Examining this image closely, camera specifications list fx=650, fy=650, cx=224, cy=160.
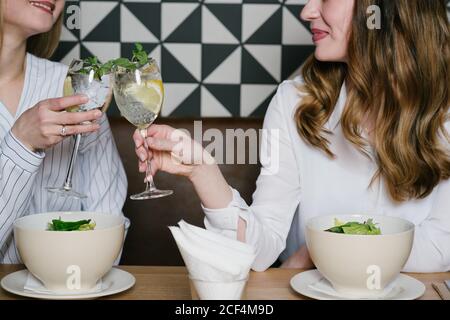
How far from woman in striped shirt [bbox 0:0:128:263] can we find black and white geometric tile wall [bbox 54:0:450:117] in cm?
40

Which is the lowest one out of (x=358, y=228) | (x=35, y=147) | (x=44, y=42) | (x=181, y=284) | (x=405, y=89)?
(x=181, y=284)

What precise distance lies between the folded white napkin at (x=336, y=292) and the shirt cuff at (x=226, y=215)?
0.23m

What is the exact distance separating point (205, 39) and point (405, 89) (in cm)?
91

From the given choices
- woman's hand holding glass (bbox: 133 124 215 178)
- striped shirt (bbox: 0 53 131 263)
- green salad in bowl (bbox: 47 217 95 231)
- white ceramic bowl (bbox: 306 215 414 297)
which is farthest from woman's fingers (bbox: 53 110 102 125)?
white ceramic bowl (bbox: 306 215 414 297)

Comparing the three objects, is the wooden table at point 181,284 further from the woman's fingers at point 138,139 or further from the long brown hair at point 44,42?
the long brown hair at point 44,42

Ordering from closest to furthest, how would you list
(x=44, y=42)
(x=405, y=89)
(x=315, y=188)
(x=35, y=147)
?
(x=35, y=147)
(x=405, y=89)
(x=315, y=188)
(x=44, y=42)

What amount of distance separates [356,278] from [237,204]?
1.11 ft

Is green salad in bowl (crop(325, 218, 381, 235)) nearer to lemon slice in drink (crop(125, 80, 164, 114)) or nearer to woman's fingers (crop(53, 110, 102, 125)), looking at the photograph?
lemon slice in drink (crop(125, 80, 164, 114))

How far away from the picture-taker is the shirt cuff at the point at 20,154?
133 centimetres

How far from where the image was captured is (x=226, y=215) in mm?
1258

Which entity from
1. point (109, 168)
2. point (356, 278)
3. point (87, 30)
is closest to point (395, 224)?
point (356, 278)

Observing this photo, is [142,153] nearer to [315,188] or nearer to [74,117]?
[74,117]

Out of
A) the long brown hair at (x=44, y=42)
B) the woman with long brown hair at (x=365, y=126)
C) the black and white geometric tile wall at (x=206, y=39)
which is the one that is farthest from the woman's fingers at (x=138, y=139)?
the black and white geometric tile wall at (x=206, y=39)

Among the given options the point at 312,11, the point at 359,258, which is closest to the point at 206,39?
the point at 312,11
